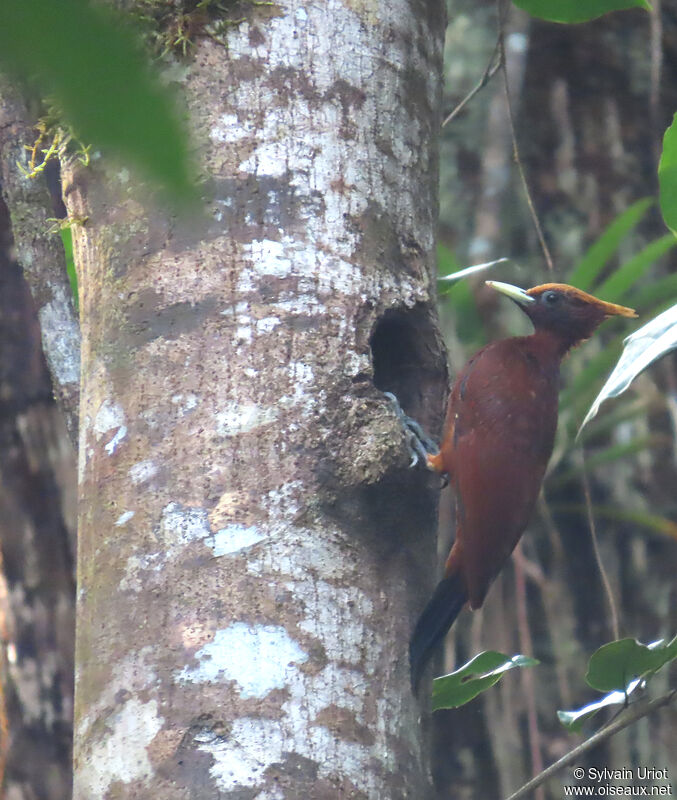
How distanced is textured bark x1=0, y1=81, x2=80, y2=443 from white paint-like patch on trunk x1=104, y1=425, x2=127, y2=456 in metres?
0.40

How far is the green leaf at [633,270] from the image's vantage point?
3.62m

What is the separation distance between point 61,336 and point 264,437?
0.69 m

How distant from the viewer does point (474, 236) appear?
15.5 feet

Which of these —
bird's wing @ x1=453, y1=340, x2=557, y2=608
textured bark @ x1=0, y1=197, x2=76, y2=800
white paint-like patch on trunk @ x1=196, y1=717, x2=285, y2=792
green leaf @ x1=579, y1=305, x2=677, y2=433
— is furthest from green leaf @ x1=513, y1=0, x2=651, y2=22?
textured bark @ x1=0, y1=197, x2=76, y2=800

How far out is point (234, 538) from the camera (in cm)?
148

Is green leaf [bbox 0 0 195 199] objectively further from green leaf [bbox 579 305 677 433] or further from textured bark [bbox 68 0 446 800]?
green leaf [bbox 579 305 677 433]

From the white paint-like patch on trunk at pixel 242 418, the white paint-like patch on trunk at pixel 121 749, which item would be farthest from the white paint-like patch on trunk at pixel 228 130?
the white paint-like patch on trunk at pixel 121 749

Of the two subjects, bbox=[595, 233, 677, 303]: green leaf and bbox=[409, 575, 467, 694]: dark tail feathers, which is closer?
bbox=[409, 575, 467, 694]: dark tail feathers

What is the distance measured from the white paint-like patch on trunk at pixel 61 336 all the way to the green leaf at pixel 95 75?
5.51 ft

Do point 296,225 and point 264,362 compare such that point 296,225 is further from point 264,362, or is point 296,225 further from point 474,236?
point 474,236

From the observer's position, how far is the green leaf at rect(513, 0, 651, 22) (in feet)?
7.22

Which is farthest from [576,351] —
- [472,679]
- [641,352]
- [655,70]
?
[641,352]

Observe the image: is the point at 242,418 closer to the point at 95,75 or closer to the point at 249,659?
the point at 249,659

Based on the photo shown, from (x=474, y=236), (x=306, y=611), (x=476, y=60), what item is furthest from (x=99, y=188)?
(x=476, y=60)
